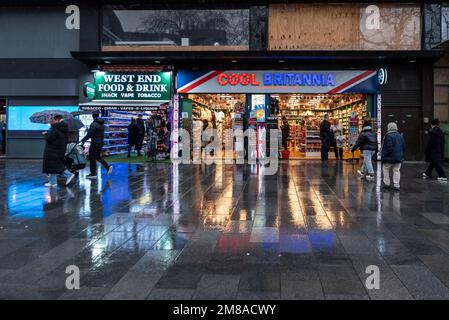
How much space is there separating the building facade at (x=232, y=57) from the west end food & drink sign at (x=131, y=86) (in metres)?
0.06

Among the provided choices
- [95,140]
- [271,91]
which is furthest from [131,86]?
[95,140]

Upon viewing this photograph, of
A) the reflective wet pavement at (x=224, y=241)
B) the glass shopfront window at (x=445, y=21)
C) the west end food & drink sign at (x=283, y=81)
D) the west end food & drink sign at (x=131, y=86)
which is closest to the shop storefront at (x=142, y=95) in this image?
the west end food & drink sign at (x=131, y=86)

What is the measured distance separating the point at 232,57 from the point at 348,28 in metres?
4.94

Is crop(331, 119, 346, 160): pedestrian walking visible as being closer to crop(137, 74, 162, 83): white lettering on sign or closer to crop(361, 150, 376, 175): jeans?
crop(361, 150, 376, 175): jeans

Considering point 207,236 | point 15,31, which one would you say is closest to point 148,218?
point 207,236

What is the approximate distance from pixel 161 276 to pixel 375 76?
56.9 ft

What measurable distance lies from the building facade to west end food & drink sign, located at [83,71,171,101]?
0.06 metres

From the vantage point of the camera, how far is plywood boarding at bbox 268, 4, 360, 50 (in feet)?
65.6

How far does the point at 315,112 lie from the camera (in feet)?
81.6

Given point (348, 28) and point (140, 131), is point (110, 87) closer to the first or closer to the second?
point (140, 131)

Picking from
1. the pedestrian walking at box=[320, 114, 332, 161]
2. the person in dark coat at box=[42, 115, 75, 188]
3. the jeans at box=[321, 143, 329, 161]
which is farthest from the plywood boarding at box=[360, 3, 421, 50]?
the person in dark coat at box=[42, 115, 75, 188]

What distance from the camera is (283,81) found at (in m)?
20.5

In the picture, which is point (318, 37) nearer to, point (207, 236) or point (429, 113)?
point (429, 113)

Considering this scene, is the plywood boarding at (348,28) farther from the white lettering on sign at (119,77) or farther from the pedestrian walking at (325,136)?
the white lettering on sign at (119,77)
